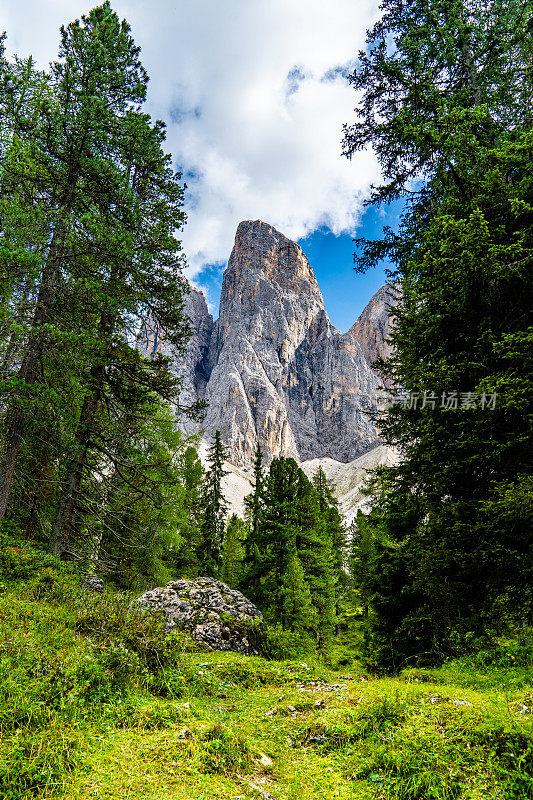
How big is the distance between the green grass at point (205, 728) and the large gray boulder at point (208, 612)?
3313 millimetres

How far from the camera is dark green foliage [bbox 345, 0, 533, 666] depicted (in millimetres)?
6398

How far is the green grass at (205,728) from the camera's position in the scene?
296 centimetres

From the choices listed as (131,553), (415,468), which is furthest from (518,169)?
(131,553)

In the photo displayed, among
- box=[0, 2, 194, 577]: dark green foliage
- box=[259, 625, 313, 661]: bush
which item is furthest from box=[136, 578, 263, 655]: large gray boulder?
box=[0, 2, 194, 577]: dark green foliage

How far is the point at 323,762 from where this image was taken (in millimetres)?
3668

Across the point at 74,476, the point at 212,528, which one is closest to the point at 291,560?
the point at 74,476

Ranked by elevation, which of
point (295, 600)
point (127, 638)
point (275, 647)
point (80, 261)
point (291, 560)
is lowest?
point (295, 600)

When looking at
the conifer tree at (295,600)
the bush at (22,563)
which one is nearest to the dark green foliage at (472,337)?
the conifer tree at (295,600)

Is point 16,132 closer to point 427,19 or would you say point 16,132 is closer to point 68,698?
point 68,698

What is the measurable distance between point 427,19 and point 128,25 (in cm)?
886

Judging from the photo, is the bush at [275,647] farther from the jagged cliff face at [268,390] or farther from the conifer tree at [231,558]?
the jagged cliff face at [268,390]

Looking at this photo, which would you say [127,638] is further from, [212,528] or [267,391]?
[267,391]

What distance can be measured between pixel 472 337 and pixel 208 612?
30.3 feet

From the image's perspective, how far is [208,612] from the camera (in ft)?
31.6
